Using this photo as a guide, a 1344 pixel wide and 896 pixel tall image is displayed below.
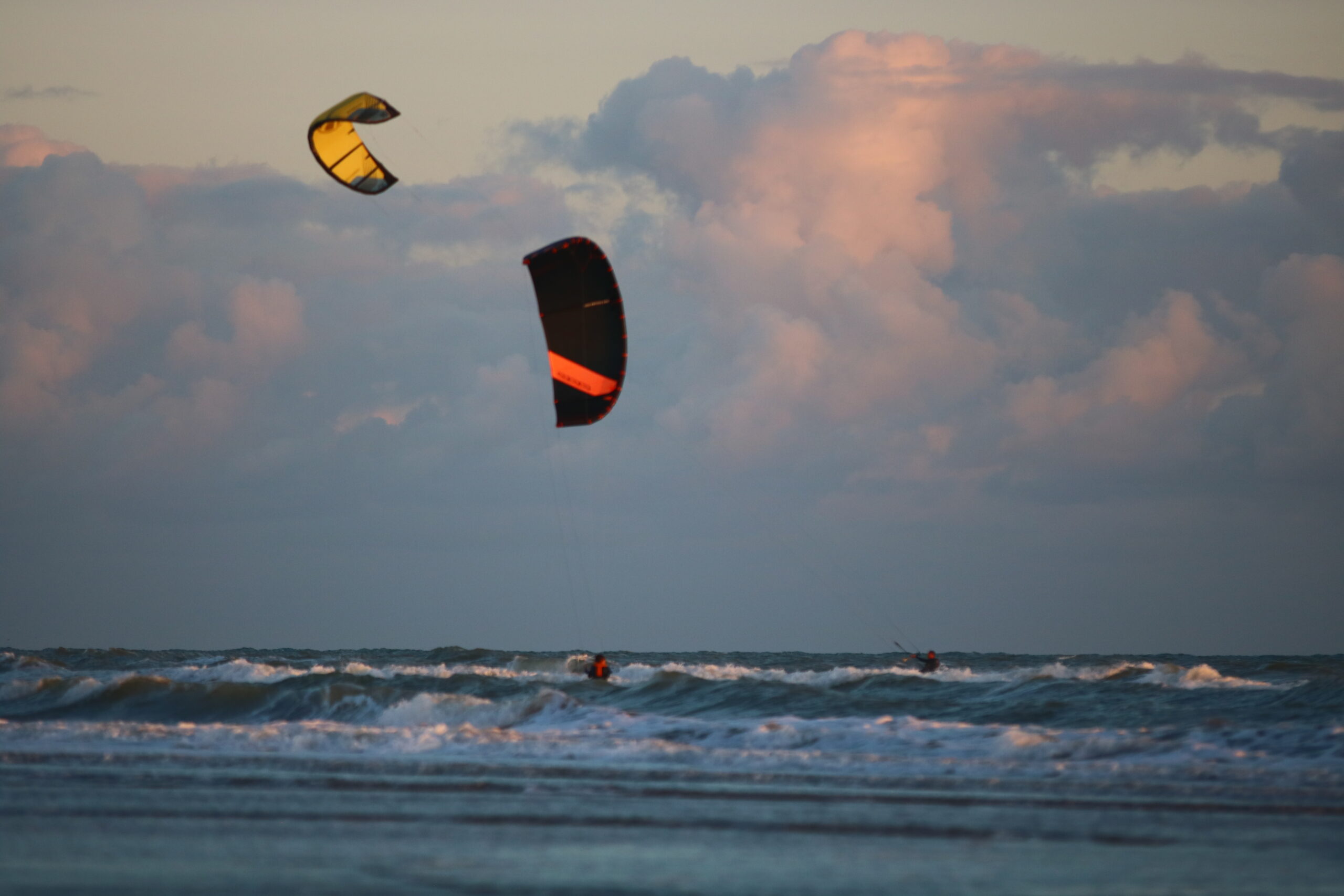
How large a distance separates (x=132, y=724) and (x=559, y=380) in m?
9.44

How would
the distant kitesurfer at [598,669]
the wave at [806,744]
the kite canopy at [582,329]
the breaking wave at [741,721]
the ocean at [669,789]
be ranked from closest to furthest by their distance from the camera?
the ocean at [669,789] → the wave at [806,744] → the breaking wave at [741,721] → the kite canopy at [582,329] → the distant kitesurfer at [598,669]

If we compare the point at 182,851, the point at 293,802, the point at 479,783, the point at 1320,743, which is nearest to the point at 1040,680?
the point at 1320,743

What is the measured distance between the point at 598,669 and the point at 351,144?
14.9 m

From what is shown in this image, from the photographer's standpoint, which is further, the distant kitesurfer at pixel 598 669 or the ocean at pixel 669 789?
the distant kitesurfer at pixel 598 669

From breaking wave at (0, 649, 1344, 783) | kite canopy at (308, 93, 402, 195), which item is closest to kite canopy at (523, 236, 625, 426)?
kite canopy at (308, 93, 402, 195)

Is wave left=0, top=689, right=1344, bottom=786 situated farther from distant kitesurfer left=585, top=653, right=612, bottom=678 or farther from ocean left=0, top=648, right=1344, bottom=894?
distant kitesurfer left=585, top=653, right=612, bottom=678

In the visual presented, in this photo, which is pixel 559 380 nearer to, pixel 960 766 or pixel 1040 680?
pixel 960 766

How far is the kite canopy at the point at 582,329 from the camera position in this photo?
59.5 feet

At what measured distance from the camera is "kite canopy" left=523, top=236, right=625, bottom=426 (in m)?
18.1

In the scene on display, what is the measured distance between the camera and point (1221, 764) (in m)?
16.6

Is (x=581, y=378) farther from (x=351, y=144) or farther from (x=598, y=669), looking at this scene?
(x=598, y=669)

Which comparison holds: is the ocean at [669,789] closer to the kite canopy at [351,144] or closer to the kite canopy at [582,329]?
the kite canopy at [582,329]

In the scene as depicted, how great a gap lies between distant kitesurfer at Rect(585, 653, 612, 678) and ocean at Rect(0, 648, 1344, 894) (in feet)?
7.27

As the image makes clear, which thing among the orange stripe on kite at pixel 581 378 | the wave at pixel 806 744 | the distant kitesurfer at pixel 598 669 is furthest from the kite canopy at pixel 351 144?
the distant kitesurfer at pixel 598 669
